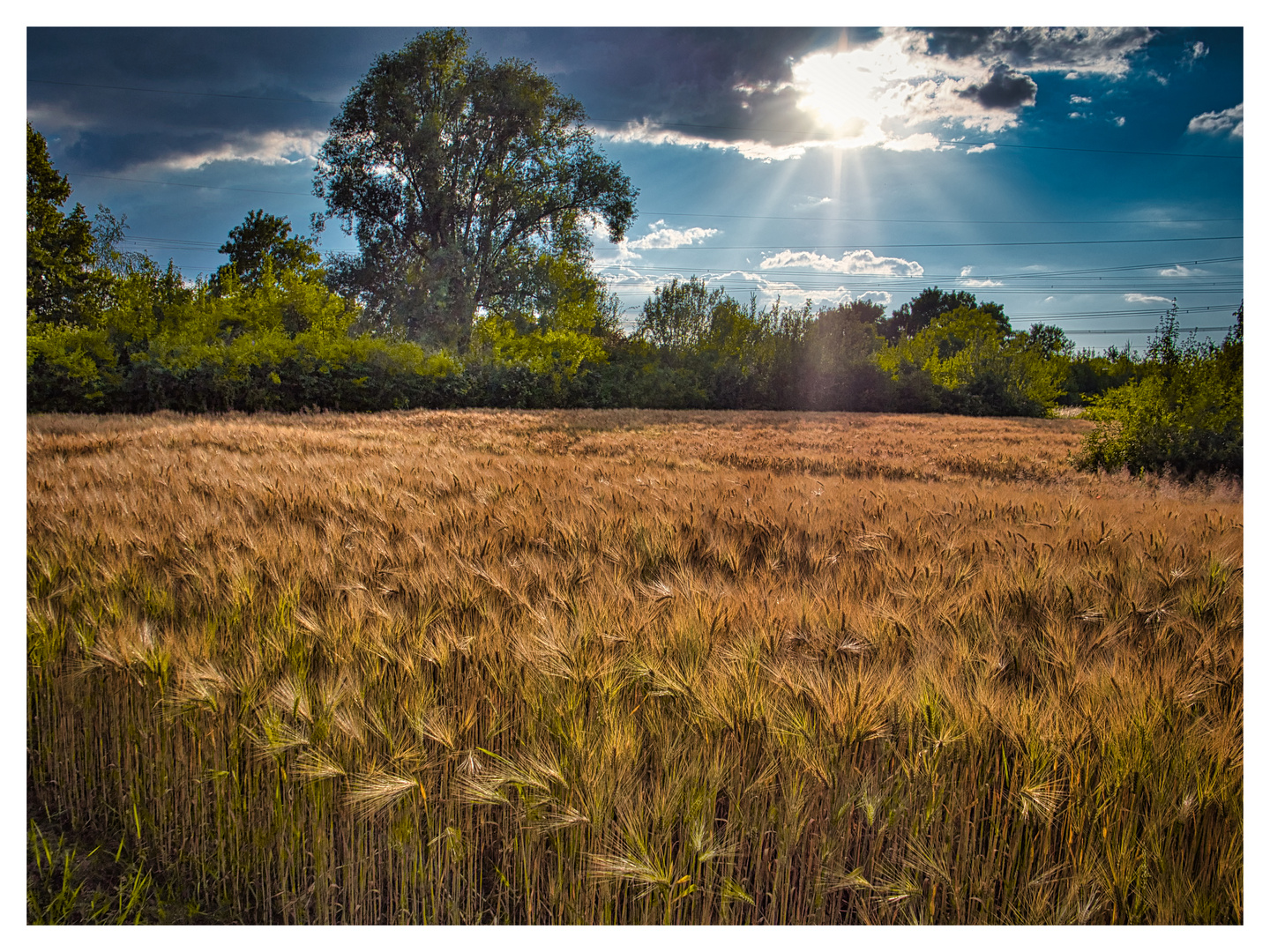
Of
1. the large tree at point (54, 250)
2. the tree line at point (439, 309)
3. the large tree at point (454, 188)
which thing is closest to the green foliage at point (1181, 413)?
the tree line at point (439, 309)

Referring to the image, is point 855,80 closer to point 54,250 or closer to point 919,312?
point 54,250

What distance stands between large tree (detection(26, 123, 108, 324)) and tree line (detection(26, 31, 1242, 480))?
0.06 metres

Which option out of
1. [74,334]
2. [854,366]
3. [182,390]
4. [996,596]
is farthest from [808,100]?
[854,366]

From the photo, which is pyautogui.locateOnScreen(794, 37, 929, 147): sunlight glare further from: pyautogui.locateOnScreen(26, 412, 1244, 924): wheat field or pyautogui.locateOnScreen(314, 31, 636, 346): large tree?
pyautogui.locateOnScreen(314, 31, 636, 346): large tree

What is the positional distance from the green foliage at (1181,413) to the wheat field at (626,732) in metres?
5.27

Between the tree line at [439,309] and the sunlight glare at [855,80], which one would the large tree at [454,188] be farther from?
the sunlight glare at [855,80]

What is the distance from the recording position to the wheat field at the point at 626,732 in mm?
1121

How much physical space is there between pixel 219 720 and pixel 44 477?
3.56m

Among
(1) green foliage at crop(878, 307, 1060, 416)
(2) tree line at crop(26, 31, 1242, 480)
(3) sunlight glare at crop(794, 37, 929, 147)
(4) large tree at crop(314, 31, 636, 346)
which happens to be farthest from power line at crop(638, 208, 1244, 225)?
(1) green foliage at crop(878, 307, 1060, 416)

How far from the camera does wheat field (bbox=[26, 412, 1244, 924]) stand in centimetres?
112

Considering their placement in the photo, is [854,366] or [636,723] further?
[854,366]

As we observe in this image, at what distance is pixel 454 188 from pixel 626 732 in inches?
627

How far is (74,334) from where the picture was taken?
12.8 m
